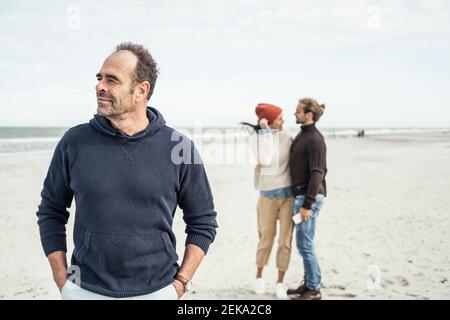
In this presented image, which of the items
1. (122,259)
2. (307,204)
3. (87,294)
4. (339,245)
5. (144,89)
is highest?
(144,89)

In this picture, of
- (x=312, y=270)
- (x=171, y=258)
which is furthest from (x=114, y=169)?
(x=312, y=270)

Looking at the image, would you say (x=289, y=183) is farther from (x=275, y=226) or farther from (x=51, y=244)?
(x=51, y=244)

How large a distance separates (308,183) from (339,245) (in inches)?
112

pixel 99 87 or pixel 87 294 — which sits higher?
pixel 99 87

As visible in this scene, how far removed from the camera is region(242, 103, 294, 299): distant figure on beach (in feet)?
17.2

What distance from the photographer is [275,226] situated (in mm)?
5340

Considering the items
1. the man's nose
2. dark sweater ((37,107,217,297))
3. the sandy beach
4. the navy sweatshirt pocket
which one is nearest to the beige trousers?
the sandy beach

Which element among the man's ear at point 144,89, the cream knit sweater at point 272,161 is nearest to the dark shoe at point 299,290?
the cream knit sweater at point 272,161

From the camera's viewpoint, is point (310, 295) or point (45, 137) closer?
point (310, 295)

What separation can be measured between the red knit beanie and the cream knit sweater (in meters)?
0.17

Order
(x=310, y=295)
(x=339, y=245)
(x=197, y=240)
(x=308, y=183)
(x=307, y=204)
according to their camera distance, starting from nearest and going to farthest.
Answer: (x=197, y=240), (x=307, y=204), (x=308, y=183), (x=310, y=295), (x=339, y=245)

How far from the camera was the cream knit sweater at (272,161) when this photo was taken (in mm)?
5223

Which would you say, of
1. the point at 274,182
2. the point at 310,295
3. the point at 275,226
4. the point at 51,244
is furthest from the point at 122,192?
the point at 310,295
